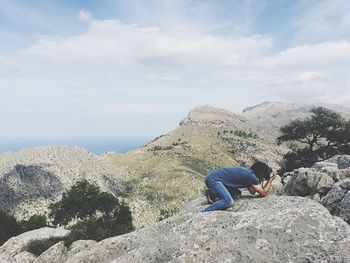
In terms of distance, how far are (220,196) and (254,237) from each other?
12.9ft

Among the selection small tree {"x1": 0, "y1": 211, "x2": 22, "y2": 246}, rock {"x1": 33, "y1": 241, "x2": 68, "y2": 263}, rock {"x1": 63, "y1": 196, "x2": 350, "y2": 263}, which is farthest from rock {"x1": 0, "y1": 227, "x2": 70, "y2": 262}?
small tree {"x1": 0, "y1": 211, "x2": 22, "y2": 246}

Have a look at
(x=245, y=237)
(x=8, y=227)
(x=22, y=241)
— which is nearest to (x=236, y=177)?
(x=245, y=237)

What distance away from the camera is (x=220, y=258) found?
12727 mm

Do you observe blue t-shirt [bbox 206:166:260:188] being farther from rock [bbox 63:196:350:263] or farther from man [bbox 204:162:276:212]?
rock [bbox 63:196:350:263]

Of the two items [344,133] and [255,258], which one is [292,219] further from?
[344,133]

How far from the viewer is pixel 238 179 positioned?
1738 cm

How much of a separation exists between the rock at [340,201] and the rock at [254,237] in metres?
8.05

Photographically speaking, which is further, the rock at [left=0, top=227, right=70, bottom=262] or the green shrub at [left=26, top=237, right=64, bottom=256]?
the green shrub at [left=26, top=237, right=64, bottom=256]

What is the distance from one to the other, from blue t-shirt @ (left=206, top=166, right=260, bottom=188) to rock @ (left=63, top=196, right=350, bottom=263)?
96 cm

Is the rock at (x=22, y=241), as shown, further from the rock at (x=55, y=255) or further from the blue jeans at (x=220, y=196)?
the blue jeans at (x=220, y=196)

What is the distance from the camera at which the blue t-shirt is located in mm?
17219

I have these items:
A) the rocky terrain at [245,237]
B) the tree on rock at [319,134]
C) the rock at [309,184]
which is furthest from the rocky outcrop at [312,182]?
the tree on rock at [319,134]

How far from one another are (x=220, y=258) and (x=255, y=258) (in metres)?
1.08

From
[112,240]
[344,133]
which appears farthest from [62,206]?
[112,240]
